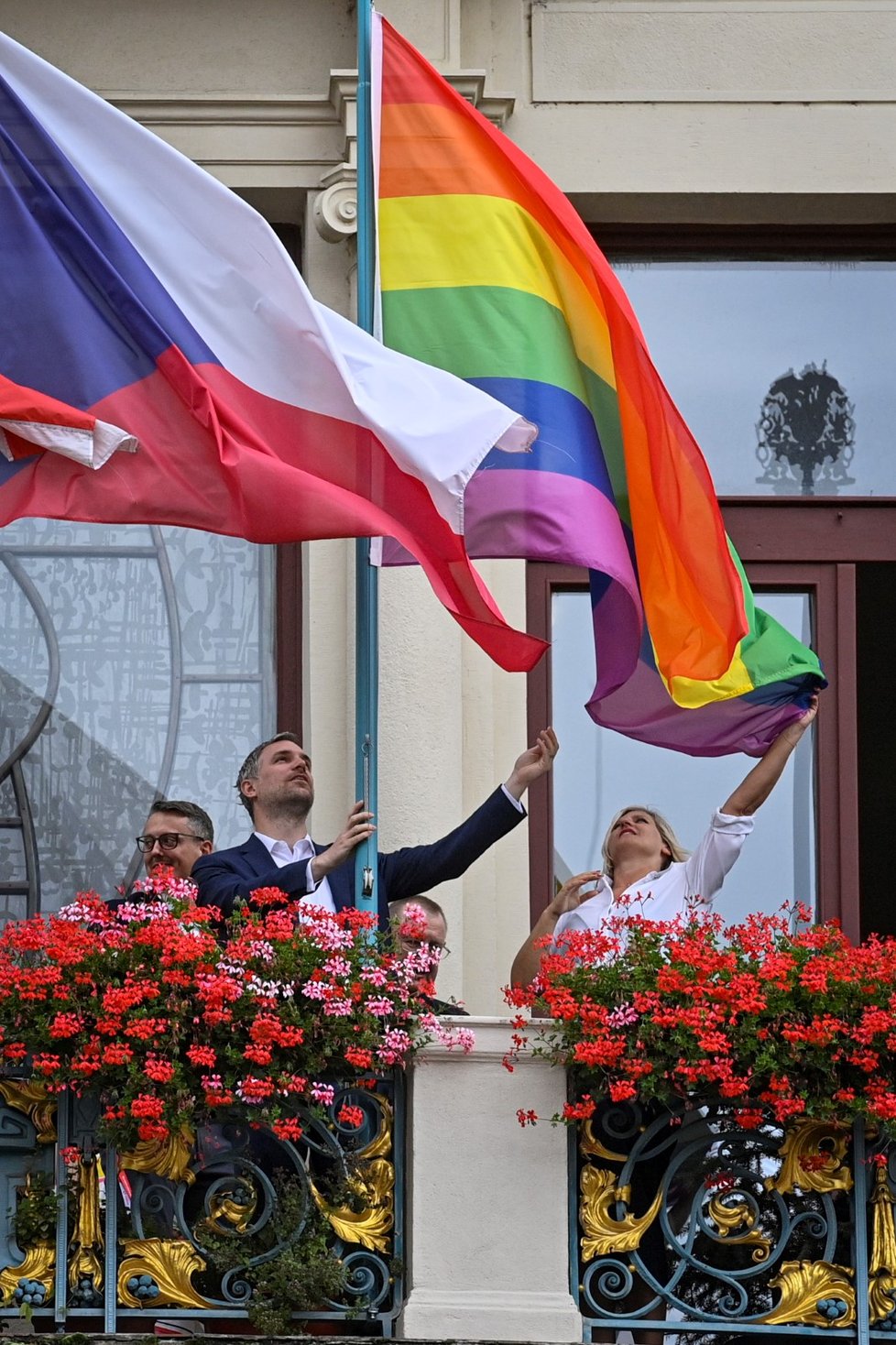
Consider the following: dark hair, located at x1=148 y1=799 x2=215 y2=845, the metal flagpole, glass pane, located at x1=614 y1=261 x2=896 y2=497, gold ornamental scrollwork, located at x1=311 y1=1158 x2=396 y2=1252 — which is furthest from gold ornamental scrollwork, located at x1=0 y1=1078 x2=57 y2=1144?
glass pane, located at x1=614 y1=261 x2=896 y2=497

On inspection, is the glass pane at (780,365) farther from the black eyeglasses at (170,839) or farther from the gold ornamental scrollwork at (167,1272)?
the gold ornamental scrollwork at (167,1272)

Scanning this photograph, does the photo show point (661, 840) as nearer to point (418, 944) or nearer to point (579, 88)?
point (418, 944)

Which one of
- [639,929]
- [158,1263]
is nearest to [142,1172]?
[158,1263]

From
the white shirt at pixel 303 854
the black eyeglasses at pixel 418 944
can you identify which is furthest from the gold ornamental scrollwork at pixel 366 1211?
the white shirt at pixel 303 854

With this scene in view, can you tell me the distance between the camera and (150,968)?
8039mm

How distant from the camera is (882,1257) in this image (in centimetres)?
816

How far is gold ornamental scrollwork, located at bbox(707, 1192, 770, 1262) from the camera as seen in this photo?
8.13m

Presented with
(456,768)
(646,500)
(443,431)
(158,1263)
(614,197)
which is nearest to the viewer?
(158,1263)

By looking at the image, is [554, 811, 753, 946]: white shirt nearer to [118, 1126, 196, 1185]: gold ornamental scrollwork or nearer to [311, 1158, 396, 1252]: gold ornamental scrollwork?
[311, 1158, 396, 1252]: gold ornamental scrollwork

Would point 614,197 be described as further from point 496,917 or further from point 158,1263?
point 158,1263

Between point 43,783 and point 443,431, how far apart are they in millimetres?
2900

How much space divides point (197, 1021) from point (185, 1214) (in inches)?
23.3

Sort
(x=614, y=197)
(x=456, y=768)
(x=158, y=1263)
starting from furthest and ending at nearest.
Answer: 1. (x=614, y=197)
2. (x=456, y=768)
3. (x=158, y=1263)

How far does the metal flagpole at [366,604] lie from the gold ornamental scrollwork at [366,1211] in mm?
870
